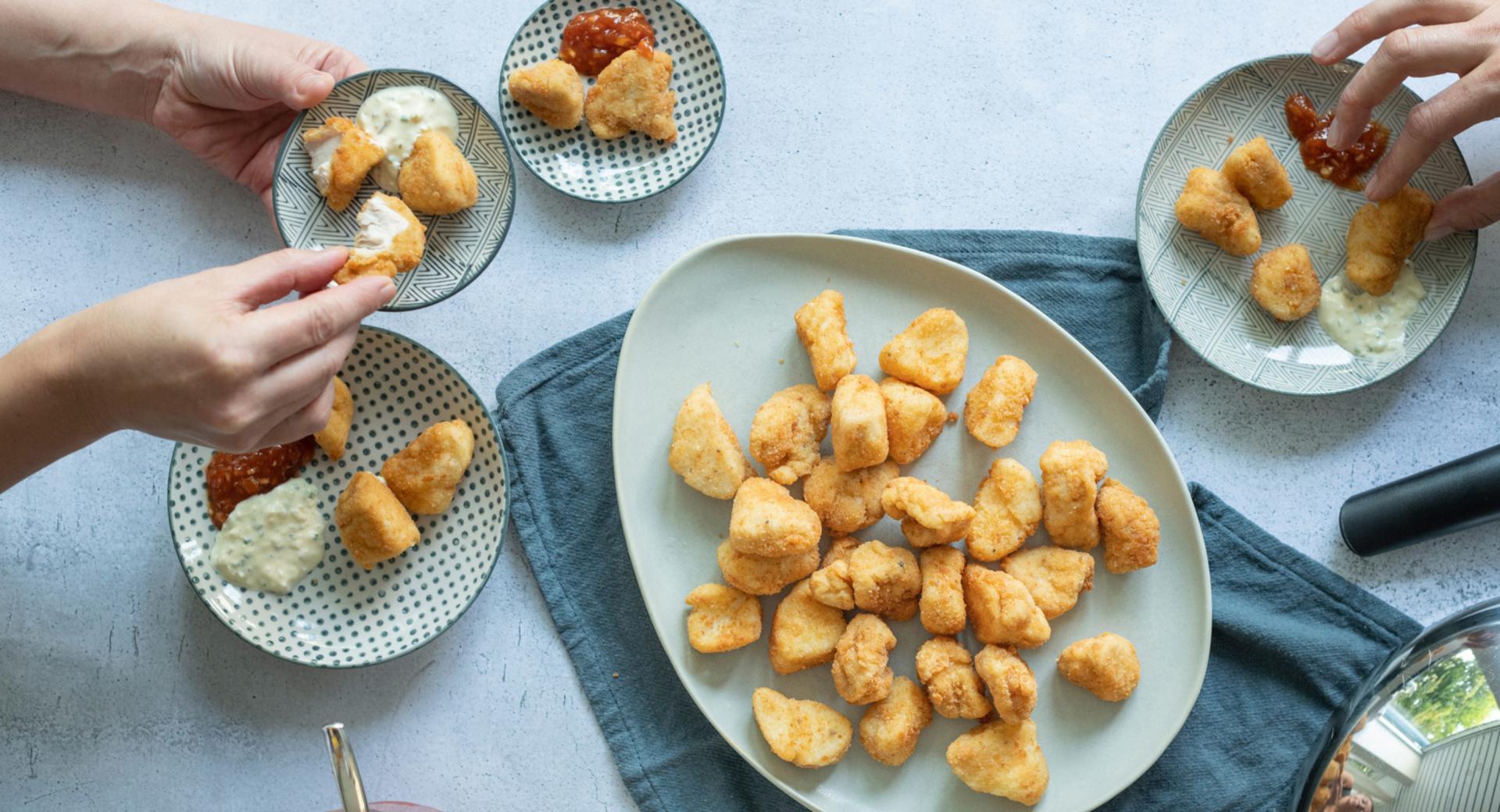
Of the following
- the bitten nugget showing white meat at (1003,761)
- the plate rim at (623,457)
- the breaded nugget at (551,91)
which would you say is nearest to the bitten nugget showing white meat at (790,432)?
the plate rim at (623,457)

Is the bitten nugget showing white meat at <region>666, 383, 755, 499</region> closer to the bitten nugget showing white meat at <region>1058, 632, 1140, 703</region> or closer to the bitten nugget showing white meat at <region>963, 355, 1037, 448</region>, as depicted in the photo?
the bitten nugget showing white meat at <region>963, 355, 1037, 448</region>

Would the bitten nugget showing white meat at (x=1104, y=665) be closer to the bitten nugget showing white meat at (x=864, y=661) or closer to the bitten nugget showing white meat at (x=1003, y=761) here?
the bitten nugget showing white meat at (x=1003, y=761)

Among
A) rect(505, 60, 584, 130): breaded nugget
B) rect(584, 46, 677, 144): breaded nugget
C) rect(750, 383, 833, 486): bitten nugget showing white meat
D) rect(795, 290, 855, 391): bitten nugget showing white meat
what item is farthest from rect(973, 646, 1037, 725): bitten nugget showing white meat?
rect(505, 60, 584, 130): breaded nugget

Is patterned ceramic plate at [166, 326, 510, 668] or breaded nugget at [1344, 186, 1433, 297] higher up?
breaded nugget at [1344, 186, 1433, 297]

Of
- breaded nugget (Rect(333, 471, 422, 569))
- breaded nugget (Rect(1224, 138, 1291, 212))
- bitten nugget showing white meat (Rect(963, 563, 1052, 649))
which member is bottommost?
bitten nugget showing white meat (Rect(963, 563, 1052, 649))

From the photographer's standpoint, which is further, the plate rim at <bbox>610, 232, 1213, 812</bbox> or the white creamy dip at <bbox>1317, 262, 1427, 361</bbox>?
the white creamy dip at <bbox>1317, 262, 1427, 361</bbox>

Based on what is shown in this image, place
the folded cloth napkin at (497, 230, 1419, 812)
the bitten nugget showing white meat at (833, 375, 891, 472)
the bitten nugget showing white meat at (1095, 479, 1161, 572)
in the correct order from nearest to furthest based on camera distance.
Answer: the bitten nugget showing white meat at (833, 375, 891, 472) < the bitten nugget showing white meat at (1095, 479, 1161, 572) < the folded cloth napkin at (497, 230, 1419, 812)

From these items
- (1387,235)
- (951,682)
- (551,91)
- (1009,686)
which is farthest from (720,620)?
(1387,235)
